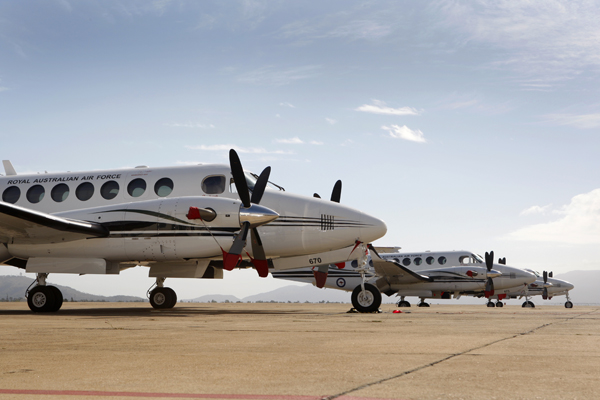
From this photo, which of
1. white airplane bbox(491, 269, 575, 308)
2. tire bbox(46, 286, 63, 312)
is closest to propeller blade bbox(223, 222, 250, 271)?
tire bbox(46, 286, 63, 312)

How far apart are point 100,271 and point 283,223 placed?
539 centimetres

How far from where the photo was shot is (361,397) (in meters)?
3.53

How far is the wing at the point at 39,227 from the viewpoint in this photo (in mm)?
14375

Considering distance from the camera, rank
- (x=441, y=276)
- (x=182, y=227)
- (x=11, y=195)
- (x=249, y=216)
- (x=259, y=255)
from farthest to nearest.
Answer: (x=441, y=276) → (x=11, y=195) → (x=259, y=255) → (x=182, y=227) → (x=249, y=216)

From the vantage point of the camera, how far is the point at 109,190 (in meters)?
17.4

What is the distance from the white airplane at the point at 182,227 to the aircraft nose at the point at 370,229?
0.03m

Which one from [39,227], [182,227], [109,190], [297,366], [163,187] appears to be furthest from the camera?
[109,190]

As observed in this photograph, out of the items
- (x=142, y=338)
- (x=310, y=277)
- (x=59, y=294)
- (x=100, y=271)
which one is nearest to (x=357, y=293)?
(x=100, y=271)

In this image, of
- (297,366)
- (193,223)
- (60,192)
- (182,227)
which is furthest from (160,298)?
(297,366)

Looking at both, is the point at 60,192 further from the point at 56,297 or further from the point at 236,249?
the point at 236,249

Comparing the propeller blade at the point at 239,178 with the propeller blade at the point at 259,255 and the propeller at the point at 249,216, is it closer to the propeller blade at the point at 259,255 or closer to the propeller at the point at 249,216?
the propeller at the point at 249,216

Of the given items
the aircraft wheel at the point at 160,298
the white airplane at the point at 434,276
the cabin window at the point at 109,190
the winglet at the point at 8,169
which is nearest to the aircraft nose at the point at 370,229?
the cabin window at the point at 109,190

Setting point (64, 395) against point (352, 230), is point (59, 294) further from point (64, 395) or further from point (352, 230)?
point (64, 395)

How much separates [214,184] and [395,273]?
20315 mm
